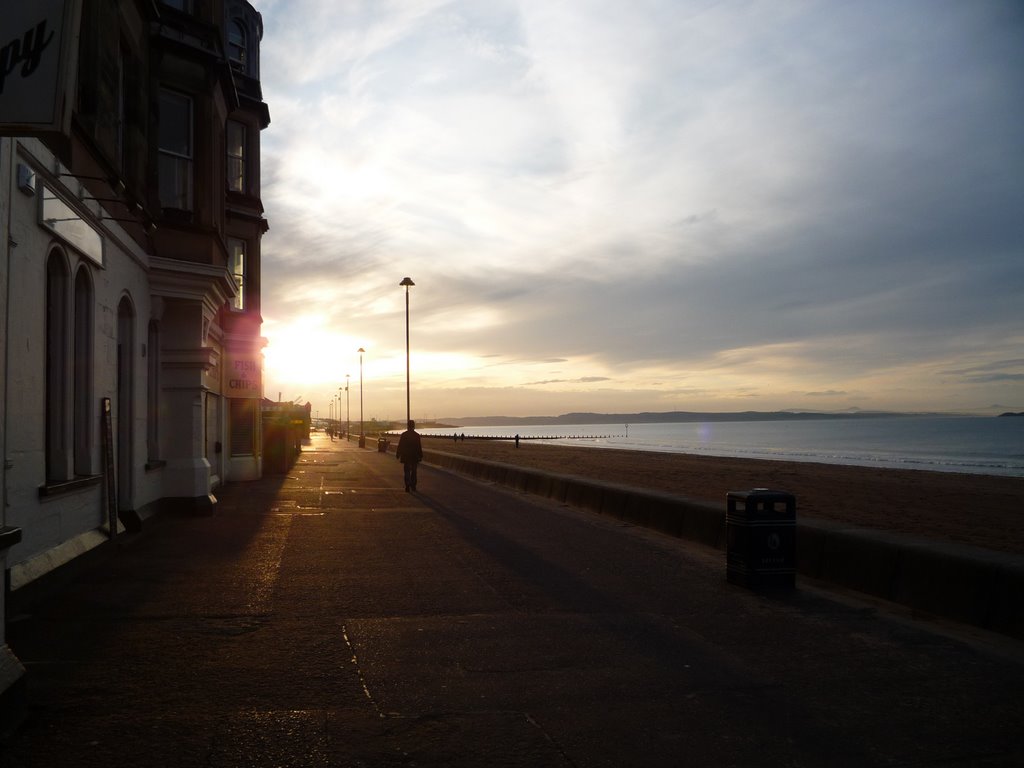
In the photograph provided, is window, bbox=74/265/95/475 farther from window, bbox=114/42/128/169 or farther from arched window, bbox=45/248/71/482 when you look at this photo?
window, bbox=114/42/128/169

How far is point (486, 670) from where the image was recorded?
619cm

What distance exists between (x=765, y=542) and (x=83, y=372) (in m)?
8.26

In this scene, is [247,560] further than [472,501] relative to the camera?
No

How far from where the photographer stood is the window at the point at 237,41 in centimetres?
2675

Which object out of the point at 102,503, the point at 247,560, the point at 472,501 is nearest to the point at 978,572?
the point at 247,560

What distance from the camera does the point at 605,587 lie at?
30.7 feet

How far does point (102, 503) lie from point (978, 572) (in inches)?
401

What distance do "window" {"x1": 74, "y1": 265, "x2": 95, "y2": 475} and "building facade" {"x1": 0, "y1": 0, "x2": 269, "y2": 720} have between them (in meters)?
0.02

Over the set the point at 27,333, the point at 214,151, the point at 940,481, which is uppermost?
the point at 214,151

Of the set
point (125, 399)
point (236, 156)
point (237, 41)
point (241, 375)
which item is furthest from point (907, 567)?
point (237, 41)

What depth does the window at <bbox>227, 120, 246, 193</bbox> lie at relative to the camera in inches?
997

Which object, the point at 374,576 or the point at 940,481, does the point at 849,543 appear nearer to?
the point at 374,576

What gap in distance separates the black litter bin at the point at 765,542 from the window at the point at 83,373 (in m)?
7.81

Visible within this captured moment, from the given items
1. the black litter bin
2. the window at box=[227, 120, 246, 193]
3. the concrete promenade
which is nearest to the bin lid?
the black litter bin
